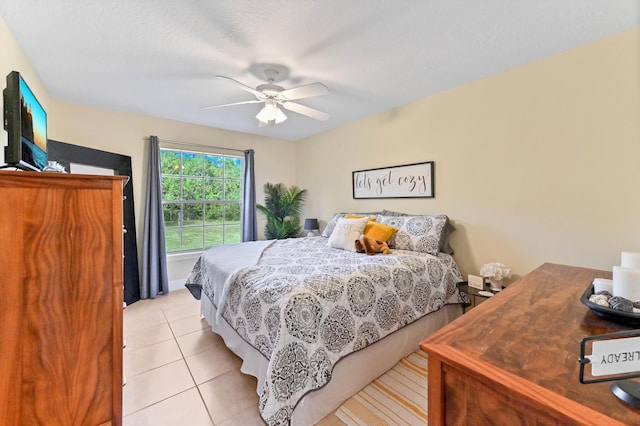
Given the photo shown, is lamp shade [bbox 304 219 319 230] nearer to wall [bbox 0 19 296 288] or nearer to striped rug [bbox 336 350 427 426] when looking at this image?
wall [bbox 0 19 296 288]

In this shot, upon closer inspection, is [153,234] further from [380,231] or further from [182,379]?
[380,231]

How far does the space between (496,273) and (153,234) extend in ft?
12.8

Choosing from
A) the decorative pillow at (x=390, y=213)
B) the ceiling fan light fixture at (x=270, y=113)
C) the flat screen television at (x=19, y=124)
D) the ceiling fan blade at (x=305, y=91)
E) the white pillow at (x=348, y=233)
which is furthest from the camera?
the decorative pillow at (x=390, y=213)

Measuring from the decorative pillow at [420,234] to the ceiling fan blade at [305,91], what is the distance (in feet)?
5.17

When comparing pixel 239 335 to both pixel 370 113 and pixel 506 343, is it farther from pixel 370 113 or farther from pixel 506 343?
pixel 370 113

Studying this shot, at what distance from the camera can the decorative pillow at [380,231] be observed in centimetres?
274

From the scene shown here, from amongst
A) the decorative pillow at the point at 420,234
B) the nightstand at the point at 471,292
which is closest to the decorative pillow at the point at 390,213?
the decorative pillow at the point at 420,234

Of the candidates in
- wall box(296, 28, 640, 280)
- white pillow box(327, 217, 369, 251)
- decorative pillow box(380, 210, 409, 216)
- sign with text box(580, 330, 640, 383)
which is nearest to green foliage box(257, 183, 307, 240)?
white pillow box(327, 217, 369, 251)

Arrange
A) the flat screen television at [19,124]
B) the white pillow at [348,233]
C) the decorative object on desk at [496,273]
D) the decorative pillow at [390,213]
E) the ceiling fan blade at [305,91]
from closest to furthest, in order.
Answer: the flat screen television at [19,124], the ceiling fan blade at [305,91], the decorative object on desk at [496,273], the white pillow at [348,233], the decorative pillow at [390,213]

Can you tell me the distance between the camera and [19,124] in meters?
1.18

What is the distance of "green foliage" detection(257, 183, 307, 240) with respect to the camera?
437 cm

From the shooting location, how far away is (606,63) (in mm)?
1877

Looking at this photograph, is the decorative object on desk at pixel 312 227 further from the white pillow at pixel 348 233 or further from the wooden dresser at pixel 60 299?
the wooden dresser at pixel 60 299

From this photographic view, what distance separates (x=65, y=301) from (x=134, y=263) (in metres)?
2.77
